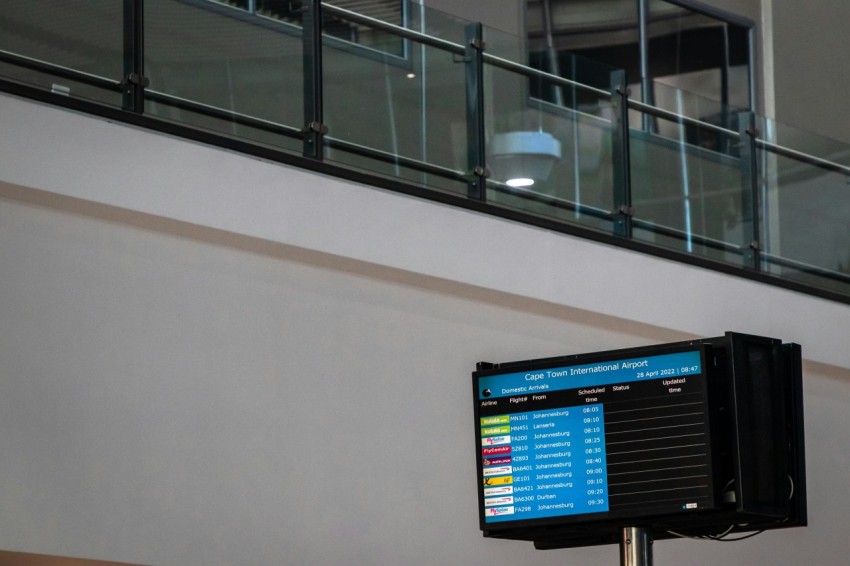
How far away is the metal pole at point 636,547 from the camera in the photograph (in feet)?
14.6

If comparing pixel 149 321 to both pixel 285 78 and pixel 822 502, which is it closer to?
pixel 285 78

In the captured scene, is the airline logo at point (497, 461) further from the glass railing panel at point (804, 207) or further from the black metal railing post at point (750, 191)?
the glass railing panel at point (804, 207)

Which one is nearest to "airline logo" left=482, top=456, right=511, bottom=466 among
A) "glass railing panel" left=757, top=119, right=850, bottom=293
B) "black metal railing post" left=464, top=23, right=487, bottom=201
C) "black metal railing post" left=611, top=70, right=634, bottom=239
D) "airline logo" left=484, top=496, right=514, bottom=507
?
"airline logo" left=484, top=496, right=514, bottom=507

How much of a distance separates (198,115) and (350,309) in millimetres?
973

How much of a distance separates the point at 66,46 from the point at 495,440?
217 centimetres

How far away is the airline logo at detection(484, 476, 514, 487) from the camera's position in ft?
15.2

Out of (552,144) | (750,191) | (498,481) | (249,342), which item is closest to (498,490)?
(498,481)

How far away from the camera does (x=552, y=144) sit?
22.7 ft

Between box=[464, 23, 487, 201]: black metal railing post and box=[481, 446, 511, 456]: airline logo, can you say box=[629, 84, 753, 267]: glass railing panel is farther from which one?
box=[481, 446, 511, 456]: airline logo

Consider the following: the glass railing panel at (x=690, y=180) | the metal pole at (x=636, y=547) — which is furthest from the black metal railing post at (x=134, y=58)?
the glass railing panel at (x=690, y=180)

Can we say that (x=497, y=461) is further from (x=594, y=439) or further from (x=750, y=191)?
(x=750, y=191)

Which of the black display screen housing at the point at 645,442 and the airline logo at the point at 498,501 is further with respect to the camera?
the airline logo at the point at 498,501

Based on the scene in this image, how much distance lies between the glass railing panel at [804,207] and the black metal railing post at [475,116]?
1895 millimetres

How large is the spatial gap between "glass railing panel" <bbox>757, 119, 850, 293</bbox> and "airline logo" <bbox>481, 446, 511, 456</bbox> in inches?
135
